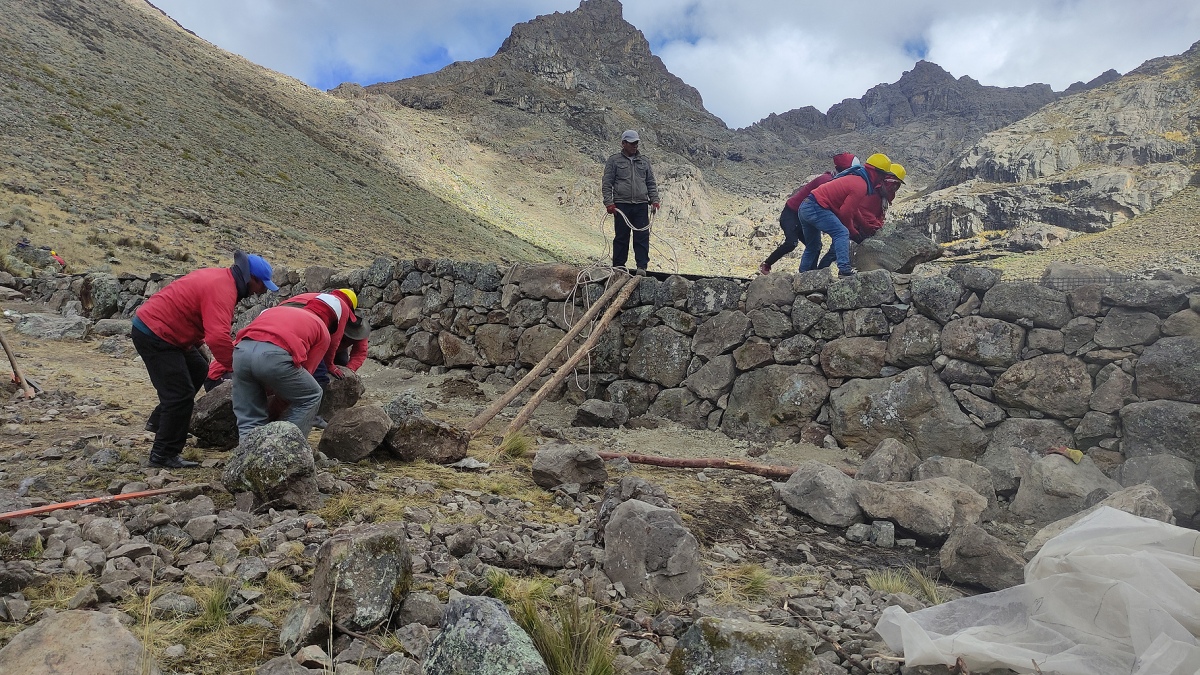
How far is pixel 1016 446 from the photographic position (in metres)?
5.11

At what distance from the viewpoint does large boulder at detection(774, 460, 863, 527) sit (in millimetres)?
4254

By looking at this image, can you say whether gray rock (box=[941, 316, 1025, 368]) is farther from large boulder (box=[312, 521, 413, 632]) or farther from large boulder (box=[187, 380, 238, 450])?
large boulder (box=[187, 380, 238, 450])

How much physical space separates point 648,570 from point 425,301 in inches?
253

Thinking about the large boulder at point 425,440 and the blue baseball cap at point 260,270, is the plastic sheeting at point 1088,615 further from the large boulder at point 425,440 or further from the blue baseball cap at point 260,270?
the blue baseball cap at point 260,270

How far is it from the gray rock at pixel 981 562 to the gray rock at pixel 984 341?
2.47 metres

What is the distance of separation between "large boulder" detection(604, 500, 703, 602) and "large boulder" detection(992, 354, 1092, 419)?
12.3 feet

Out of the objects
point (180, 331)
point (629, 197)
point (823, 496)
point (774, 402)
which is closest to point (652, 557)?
point (823, 496)

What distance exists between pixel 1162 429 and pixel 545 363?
5220mm

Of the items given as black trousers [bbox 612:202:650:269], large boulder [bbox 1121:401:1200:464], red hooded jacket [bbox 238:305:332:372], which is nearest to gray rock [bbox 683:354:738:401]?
black trousers [bbox 612:202:650:269]

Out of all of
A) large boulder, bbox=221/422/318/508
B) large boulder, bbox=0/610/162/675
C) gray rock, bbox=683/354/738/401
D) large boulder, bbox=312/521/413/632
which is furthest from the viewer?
gray rock, bbox=683/354/738/401

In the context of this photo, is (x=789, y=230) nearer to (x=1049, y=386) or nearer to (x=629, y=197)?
(x=629, y=197)

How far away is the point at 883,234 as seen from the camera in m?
7.36

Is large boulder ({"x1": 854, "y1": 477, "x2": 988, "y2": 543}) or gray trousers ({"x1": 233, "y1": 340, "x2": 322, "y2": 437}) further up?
gray trousers ({"x1": 233, "y1": 340, "x2": 322, "y2": 437})

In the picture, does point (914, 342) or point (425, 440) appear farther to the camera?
point (914, 342)
